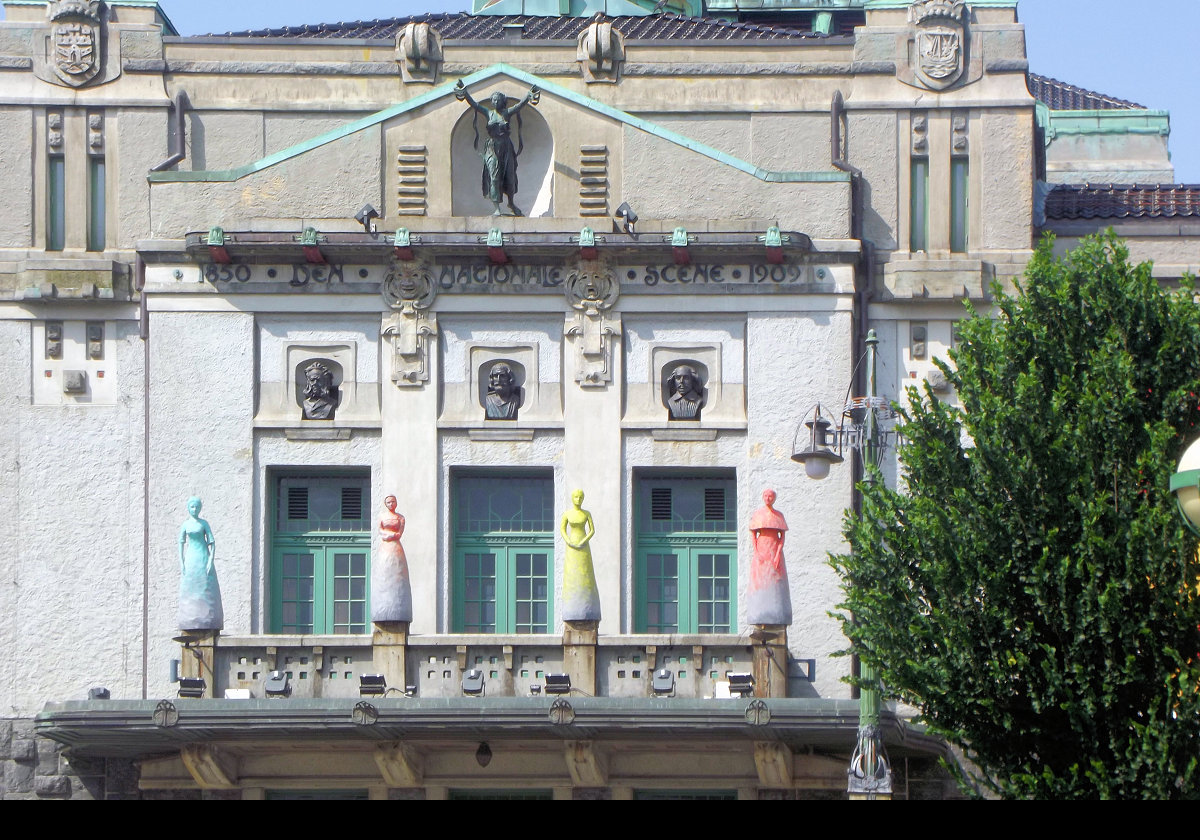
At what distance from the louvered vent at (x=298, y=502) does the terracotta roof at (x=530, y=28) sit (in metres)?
9.53

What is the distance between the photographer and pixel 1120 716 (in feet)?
59.7

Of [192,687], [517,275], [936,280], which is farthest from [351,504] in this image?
[936,280]

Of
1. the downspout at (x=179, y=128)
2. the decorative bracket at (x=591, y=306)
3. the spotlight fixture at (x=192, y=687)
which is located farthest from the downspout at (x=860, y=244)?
the downspout at (x=179, y=128)

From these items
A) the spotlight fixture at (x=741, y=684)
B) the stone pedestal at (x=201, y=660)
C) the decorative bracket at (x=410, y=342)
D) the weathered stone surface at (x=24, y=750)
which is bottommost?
the weathered stone surface at (x=24, y=750)

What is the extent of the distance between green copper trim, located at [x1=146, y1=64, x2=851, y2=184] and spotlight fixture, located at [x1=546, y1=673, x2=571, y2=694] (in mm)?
8095

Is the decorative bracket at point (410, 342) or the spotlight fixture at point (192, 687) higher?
the decorative bracket at point (410, 342)

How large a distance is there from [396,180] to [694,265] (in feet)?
14.7

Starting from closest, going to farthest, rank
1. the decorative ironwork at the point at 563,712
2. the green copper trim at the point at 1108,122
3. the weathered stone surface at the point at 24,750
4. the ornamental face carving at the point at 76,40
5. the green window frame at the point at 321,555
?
the decorative ironwork at the point at 563,712
the weathered stone surface at the point at 24,750
the green window frame at the point at 321,555
the ornamental face carving at the point at 76,40
the green copper trim at the point at 1108,122

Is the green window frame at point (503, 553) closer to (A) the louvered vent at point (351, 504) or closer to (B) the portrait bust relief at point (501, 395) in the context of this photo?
(B) the portrait bust relief at point (501, 395)

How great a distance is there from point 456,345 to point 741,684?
6.68 meters

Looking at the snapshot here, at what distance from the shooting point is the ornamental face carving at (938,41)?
96.7ft
